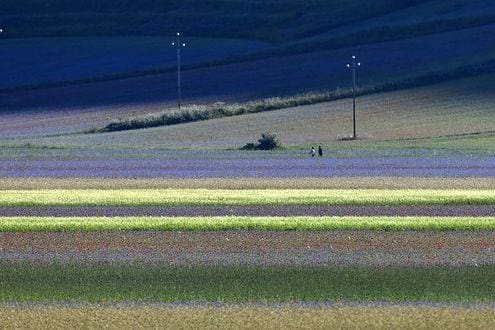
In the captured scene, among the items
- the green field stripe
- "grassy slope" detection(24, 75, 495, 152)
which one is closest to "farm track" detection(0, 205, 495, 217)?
the green field stripe

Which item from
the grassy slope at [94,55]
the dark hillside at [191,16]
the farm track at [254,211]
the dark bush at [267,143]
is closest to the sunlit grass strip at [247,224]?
the farm track at [254,211]

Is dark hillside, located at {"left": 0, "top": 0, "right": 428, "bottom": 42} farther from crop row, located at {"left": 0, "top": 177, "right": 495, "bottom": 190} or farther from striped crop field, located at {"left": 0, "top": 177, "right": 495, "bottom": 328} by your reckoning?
striped crop field, located at {"left": 0, "top": 177, "right": 495, "bottom": 328}

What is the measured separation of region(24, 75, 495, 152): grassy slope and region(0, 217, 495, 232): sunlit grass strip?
3133 centimetres

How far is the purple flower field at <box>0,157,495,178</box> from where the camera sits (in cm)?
4341

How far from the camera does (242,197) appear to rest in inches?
1309

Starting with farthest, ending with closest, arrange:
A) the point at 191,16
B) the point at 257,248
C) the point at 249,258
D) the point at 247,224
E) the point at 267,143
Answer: the point at 191,16, the point at 267,143, the point at 247,224, the point at 257,248, the point at 249,258

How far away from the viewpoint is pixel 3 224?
26031mm

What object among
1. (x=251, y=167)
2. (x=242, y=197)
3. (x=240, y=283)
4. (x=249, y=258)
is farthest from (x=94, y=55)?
(x=240, y=283)

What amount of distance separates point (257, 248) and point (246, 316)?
5.80m

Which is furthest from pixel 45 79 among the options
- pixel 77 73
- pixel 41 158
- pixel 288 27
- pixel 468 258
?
pixel 468 258

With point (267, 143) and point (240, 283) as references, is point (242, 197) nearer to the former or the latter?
point (240, 283)

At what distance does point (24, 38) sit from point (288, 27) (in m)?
19.5

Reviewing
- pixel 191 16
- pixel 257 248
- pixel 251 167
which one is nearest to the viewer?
pixel 257 248

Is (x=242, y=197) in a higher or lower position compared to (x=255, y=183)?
higher
